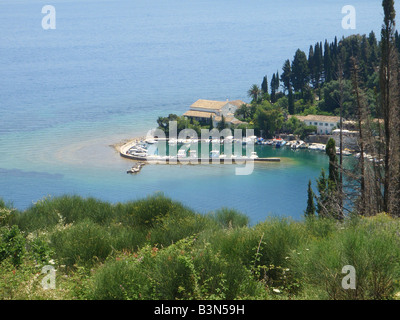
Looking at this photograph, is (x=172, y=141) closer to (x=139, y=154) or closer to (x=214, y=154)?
(x=139, y=154)

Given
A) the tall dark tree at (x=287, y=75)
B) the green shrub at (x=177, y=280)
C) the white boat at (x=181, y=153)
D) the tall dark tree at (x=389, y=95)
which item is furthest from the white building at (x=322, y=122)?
the green shrub at (x=177, y=280)

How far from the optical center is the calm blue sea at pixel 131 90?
25766 mm

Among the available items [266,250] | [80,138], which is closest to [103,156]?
[80,138]

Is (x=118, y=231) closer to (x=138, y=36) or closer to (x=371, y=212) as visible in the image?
(x=371, y=212)

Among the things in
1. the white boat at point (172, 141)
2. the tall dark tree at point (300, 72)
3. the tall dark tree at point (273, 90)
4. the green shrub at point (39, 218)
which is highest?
the tall dark tree at point (300, 72)

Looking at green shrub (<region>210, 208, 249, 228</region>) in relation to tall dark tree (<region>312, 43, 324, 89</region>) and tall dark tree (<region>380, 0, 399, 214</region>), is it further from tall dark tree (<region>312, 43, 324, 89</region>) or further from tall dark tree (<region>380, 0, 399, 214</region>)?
tall dark tree (<region>312, 43, 324, 89</region>)

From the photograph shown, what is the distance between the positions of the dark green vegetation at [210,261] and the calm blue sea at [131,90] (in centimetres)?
915

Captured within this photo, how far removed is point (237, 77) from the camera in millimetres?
56062

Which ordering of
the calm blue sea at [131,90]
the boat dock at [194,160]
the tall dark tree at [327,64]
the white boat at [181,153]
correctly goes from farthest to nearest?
the tall dark tree at [327,64] < the white boat at [181,153] < the boat dock at [194,160] < the calm blue sea at [131,90]

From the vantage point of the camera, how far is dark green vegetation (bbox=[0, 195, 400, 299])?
433 centimetres

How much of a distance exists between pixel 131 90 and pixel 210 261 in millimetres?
47673

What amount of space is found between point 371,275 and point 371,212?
19.3 feet

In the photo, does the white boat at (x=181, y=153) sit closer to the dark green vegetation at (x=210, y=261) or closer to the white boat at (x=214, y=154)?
the white boat at (x=214, y=154)
